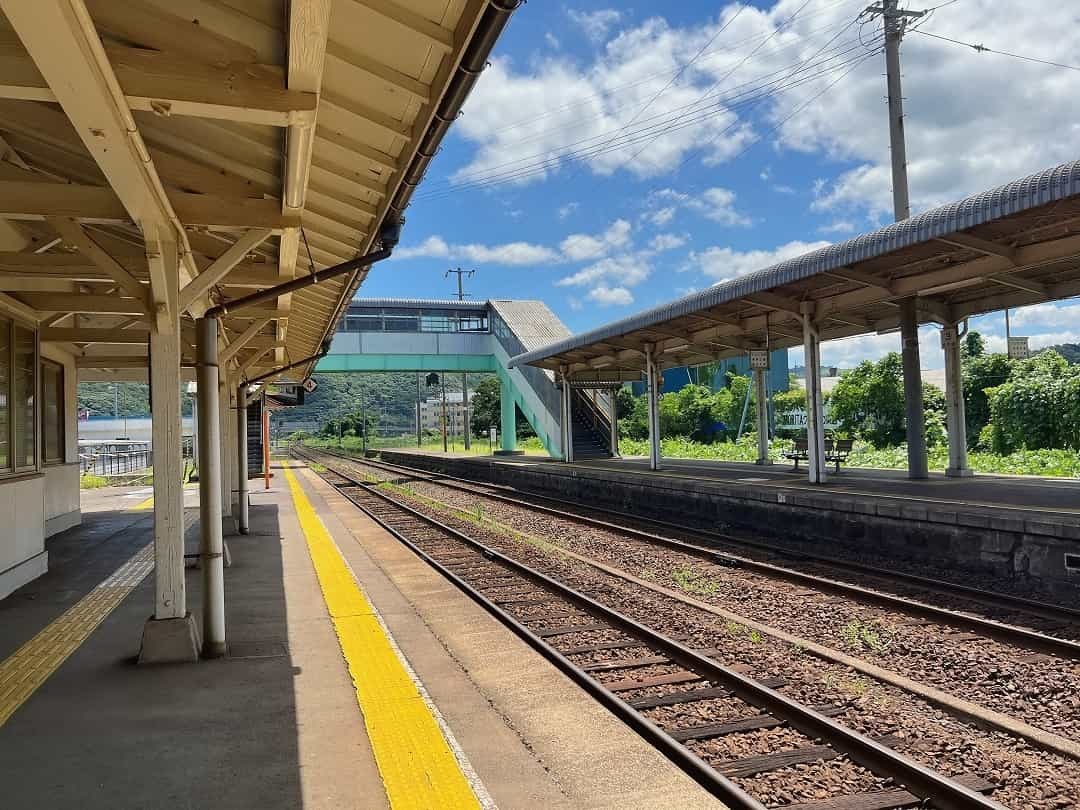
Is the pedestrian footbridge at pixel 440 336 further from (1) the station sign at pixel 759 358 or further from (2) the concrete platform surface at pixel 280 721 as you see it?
(2) the concrete platform surface at pixel 280 721

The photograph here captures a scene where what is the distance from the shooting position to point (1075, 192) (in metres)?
7.46

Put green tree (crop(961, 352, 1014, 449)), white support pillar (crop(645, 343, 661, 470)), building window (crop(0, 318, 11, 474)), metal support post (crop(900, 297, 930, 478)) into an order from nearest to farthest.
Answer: building window (crop(0, 318, 11, 474)) → metal support post (crop(900, 297, 930, 478)) → white support pillar (crop(645, 343, 661, 470)) → green tree (crop(961, 352, 1014, 449))

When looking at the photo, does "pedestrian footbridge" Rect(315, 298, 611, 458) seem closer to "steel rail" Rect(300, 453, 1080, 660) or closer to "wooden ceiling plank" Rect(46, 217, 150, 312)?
"steel rail" Rect(300, 453, 1080, 660)

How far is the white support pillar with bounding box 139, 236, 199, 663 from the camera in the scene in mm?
4668

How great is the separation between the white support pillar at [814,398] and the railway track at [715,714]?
7666 mm

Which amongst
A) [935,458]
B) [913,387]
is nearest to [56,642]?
[913,387]

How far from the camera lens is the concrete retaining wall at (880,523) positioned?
27.4 ft

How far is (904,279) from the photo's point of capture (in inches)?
484

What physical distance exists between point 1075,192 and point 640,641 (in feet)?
19.9

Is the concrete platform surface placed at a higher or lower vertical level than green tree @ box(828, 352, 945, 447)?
lower

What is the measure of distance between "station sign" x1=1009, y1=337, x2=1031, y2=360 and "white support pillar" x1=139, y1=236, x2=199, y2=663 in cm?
1287

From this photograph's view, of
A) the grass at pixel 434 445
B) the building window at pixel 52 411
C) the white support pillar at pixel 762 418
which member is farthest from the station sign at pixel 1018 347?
the grass at pixel 434 445

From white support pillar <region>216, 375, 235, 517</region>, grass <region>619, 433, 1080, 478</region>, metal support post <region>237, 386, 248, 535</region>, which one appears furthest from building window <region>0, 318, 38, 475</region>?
grass <region>619, 433, 1080, 478</region>

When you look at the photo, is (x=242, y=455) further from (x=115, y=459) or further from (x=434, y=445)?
(x=434, y=445)
